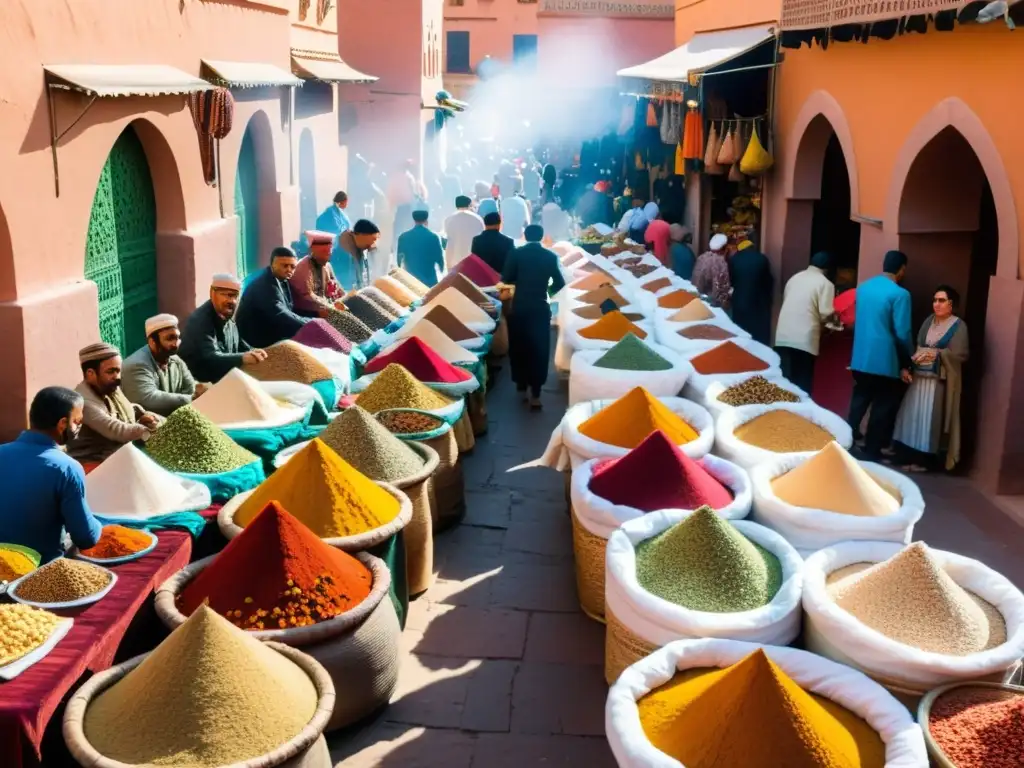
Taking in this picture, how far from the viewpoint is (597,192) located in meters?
18.5

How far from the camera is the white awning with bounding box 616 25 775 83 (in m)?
11.4

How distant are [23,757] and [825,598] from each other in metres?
2.81

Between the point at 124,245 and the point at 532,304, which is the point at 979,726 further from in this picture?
the point at 124,245

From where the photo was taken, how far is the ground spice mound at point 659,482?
16.6 feet

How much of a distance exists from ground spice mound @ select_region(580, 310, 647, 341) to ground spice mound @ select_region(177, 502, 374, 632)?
4438 mm

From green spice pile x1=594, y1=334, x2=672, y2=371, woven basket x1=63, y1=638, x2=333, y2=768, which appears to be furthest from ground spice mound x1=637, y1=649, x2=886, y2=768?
green spice pile x1=594, y1=334, x2=672, y2=371

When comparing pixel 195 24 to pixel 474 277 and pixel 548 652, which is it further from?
pixel 548 652

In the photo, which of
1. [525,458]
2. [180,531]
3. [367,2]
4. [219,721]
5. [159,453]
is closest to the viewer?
[219,721]

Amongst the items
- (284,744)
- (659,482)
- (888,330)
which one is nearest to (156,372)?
(659,482)

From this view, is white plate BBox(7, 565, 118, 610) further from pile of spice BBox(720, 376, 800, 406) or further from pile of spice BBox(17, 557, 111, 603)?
pile of spice BBox(720, 376, 800, 406)

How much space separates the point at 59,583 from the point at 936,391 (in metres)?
5.95

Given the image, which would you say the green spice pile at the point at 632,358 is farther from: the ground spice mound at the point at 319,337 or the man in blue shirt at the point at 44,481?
the man in blue shirt at the point at 44,481

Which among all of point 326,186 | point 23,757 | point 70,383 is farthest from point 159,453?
point 326,186

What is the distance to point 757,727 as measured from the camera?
3.27 m
